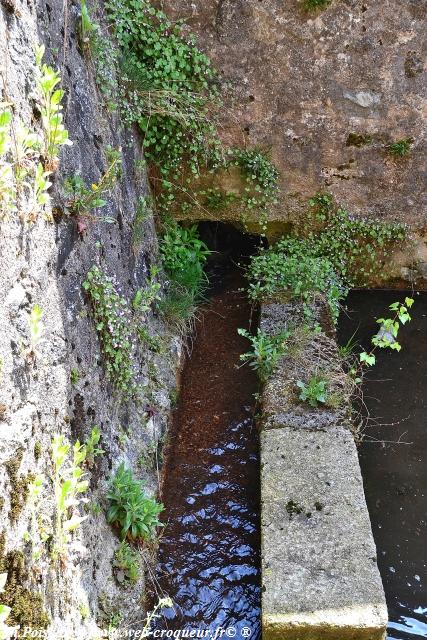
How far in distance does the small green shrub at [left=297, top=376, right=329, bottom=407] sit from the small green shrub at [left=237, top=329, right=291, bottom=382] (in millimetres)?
335

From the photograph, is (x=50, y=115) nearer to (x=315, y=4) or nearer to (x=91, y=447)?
(x=91, y=447)

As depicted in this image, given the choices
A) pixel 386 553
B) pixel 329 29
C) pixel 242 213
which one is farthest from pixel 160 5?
pixel 386 553

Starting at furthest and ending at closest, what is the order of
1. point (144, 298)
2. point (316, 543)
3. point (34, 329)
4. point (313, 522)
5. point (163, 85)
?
point (163, 85) < point (144, 298) < point (313, 522) < point (316, 543) < point (34, 329)

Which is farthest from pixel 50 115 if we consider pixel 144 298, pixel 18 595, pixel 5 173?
pixel 18 595

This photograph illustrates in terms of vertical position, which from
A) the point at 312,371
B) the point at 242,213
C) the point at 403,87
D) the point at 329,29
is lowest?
the point at 312,371

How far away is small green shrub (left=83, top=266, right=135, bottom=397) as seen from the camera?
3.64 metres

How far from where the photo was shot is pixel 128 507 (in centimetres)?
344

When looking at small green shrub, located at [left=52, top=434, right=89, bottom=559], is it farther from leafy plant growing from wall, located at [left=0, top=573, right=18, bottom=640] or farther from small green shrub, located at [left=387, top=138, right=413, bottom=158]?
small green shrub, located at [left=387, top=138, right=413, bottom=158]

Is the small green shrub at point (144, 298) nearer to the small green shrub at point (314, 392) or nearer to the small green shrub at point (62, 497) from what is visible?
the small green shrub at point (314, 392)

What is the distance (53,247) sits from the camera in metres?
3.16

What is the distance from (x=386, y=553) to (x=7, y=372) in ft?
9.37

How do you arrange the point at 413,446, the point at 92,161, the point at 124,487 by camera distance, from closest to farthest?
the point at 124,487, the point at 92,161, the point at 413,446

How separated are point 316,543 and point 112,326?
179cm

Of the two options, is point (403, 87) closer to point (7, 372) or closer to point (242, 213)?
point (242, 213)
